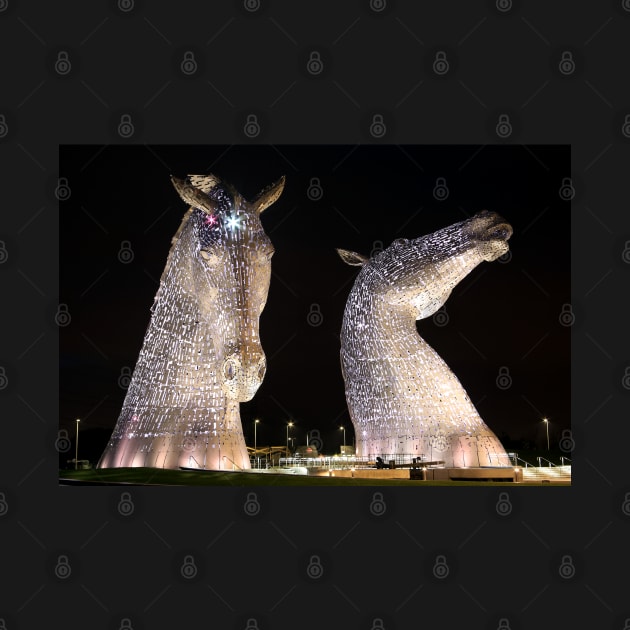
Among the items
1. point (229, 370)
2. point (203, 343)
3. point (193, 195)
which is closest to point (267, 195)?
point (193, 195)

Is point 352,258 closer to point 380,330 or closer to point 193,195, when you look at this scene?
point 380,330

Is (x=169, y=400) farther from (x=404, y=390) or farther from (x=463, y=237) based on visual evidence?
(x=463, y=237)

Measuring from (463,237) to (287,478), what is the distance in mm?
9374

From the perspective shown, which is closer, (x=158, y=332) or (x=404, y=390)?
(x=158, y=332)

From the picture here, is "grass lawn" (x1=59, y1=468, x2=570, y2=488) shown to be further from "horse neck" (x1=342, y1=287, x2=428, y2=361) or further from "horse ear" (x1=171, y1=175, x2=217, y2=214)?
"horse neck" (x1=342, y1=287, x2=428, y2=361)

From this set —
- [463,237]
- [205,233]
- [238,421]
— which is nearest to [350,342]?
[463,237]

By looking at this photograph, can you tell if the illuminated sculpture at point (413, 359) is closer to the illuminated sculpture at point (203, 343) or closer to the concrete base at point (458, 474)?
the concrete base at point (458, 474)

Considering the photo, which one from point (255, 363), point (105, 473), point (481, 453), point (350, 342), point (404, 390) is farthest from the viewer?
A: point (350, 342)

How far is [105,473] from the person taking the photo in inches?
624

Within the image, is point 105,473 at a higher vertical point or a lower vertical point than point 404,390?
lower

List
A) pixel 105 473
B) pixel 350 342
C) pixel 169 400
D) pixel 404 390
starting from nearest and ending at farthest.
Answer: pixel 105 473 → pixel 169 400 → pixel 404 390 → pixel 350 342

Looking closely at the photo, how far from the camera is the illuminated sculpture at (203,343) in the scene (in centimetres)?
1516

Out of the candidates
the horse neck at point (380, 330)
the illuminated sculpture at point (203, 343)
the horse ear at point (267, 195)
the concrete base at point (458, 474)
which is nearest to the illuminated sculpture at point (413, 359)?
the horse neck at point (380, 330)

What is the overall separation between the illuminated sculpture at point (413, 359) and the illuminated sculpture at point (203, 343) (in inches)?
243
